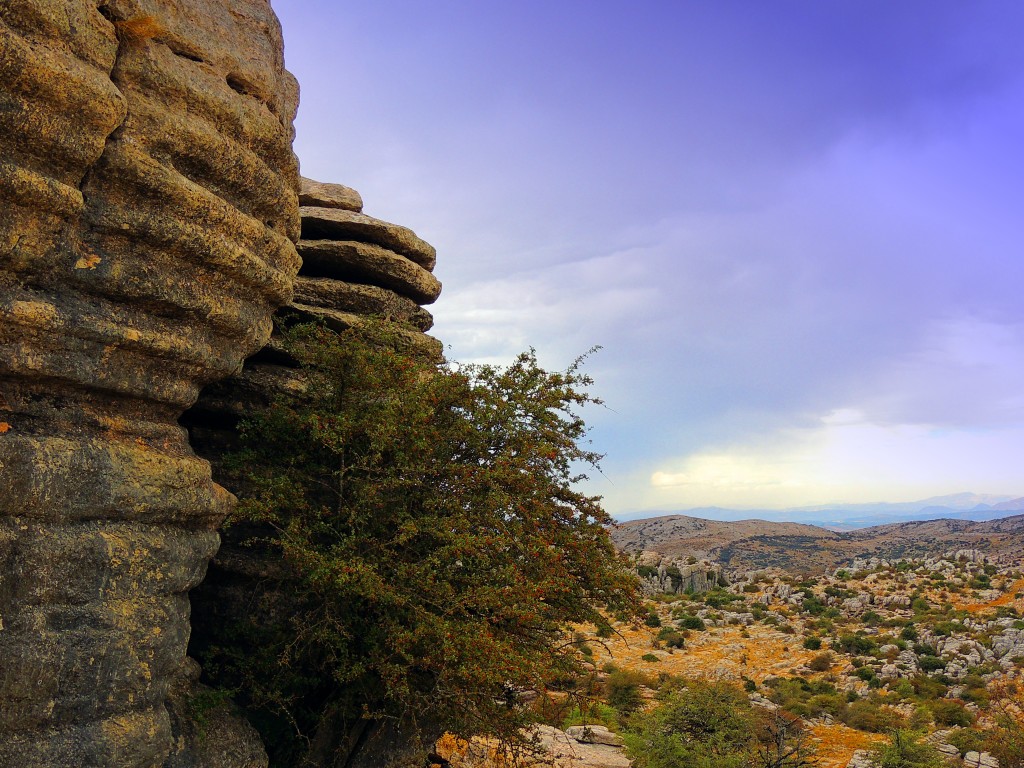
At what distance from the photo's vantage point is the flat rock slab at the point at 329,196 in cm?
1494

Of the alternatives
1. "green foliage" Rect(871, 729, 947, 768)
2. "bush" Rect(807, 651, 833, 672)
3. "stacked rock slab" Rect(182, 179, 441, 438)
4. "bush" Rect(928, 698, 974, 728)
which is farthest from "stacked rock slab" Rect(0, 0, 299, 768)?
"bush" Rect(807, 651, 833, 672)

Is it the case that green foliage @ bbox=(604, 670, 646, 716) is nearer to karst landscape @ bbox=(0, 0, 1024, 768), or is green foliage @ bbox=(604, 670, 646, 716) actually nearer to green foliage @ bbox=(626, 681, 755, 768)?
green foliage @ bbox=(626, 681, 755, 768)

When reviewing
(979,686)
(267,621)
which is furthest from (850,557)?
(267,621)

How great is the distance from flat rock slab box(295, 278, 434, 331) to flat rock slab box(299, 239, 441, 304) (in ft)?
1.02

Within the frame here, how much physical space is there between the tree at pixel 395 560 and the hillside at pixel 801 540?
210 feet

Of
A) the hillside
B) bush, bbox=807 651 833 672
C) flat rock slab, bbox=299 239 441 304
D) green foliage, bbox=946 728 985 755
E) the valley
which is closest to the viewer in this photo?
flat rock slab, bbox=299 239 441 304

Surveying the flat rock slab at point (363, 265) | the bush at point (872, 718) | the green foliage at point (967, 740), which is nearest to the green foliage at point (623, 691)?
the bush at point (872, 718)

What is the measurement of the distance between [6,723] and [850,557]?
318ft

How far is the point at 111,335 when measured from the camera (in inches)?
325

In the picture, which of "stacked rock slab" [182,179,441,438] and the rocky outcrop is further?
the rocky outcrop

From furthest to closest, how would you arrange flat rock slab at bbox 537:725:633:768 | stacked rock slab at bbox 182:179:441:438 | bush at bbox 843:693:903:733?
1. bush at bbox 843:693:903:733
2. flat rock slab at bbox 537:725:633:768
3. stacked rock slab at bbox 182:179:441:438

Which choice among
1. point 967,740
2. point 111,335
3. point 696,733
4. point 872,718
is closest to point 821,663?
→ point 872,718

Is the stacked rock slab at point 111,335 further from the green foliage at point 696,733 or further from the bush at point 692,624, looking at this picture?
the bush at point 692,624

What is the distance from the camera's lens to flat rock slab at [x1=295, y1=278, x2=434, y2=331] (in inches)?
531
